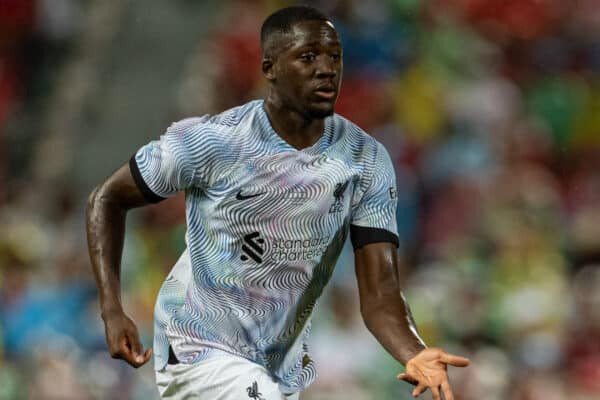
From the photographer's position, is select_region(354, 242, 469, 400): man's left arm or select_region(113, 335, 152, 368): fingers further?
select_region(354, 242, 469, 400): man's left arm

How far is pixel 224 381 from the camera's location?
4582 mm

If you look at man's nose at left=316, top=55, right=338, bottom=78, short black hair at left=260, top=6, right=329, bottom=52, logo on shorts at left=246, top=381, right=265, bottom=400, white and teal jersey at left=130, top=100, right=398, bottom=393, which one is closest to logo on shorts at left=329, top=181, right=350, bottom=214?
white and teal jersey at left=130, top=100, right=398, bottom=393

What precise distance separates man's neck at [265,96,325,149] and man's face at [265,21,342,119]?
0.09 m

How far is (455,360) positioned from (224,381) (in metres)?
0.89

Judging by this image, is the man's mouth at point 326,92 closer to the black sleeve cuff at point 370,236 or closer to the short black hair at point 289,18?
the short black hair at point 289,18

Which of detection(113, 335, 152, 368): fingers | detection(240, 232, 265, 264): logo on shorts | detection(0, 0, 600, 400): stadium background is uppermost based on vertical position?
detection(240, 232, 265, 264): logo on shorts

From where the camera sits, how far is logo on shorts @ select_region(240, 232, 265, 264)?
4.61 metres

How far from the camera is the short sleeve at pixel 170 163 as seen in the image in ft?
15.0

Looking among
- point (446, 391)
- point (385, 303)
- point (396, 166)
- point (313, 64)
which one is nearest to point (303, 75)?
point (313, 64)

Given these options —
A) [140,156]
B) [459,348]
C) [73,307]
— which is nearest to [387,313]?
[140,156]

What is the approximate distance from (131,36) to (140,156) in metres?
6.74

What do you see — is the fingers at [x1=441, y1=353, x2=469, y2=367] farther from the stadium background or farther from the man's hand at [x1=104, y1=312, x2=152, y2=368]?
the stadium background

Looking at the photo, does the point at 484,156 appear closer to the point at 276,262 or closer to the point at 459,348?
the point at 459,348

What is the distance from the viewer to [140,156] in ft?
15.3
